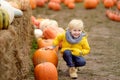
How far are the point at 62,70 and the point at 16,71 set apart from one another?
4.43ft

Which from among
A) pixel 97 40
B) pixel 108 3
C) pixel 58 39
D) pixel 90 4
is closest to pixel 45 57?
pixel 58 39

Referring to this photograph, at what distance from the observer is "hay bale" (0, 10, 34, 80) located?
5301 mm

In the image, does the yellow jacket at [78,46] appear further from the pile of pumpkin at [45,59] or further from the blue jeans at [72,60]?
the pile of pumpkin at [45,59]

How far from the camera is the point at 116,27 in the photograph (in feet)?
35.3

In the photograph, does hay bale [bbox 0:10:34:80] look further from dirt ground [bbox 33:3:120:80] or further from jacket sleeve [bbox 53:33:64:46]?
dirt ground [bbox 33:3:120:80]

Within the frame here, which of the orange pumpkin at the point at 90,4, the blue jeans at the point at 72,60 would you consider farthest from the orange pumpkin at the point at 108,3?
the blue jeans at the point at 72,60

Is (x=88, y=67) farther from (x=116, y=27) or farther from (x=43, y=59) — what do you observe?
(x=116, y=27)

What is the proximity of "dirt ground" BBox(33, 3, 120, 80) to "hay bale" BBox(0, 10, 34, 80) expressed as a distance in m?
0.70

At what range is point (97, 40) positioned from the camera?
370 inches

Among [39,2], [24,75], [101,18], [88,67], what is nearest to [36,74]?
[24,75]

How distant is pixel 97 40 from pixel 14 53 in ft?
12.3

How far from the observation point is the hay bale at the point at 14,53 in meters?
5.30

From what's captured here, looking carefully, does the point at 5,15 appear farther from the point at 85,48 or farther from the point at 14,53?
the point at 85,48

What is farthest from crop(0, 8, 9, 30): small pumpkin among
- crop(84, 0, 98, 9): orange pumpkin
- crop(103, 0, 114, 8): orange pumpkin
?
crop(103, 0, 114, 8): orange pumpkin
